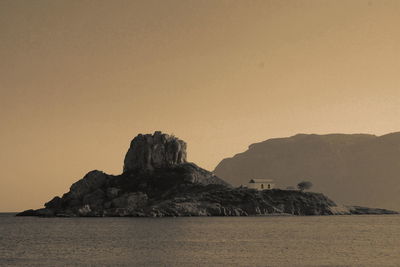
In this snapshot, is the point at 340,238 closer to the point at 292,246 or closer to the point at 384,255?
the point at 292,246

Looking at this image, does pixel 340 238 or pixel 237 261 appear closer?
pixel 237 261

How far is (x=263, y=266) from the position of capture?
78.9 metres

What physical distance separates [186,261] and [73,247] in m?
30.2

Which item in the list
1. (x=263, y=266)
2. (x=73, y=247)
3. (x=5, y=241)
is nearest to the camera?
(x=263, y=266)

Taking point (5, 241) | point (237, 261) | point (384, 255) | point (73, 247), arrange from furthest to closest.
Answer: point (5, 241) → point (73, 247) → point (384, 255) → point (237, 261)

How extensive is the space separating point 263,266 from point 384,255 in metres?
23.5

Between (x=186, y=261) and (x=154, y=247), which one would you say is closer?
(x=186, y=261)

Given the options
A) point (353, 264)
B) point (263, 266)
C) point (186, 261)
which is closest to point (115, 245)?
point (186, 261)

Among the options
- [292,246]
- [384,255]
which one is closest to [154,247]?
[292,246]

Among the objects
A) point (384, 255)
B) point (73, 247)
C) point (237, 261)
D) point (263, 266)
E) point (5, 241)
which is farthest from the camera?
point (5, 241)

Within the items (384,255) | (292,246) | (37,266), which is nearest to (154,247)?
(292,246)

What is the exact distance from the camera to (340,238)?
12769 centimetres

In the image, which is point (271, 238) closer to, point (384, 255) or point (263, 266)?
point (384, 255)

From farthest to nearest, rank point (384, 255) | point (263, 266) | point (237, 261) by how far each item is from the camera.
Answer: point (384, 255), point (237, 261), point (263, 266)
